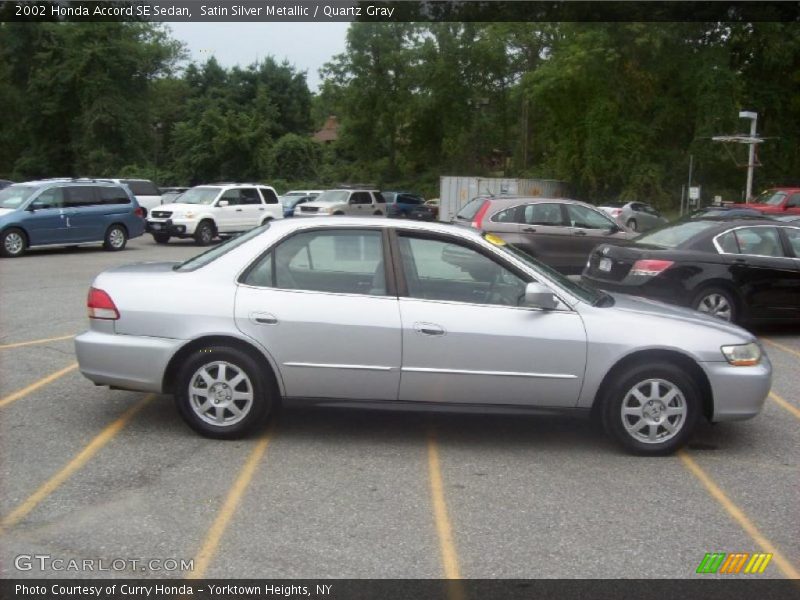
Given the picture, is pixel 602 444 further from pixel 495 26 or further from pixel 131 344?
pixel 495 26

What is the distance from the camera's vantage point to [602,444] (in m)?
6.04

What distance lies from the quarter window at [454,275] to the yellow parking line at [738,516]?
1.57 metres

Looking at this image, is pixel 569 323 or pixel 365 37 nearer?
pixel 569 323

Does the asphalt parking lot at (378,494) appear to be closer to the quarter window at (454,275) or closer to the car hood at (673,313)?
the car hood at (673,313)

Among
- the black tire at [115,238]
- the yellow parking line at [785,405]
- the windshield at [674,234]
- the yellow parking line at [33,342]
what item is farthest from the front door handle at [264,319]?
the black tire at [115,238]

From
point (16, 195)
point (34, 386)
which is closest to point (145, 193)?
point (16, 195)

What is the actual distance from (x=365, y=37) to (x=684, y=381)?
2180 inches

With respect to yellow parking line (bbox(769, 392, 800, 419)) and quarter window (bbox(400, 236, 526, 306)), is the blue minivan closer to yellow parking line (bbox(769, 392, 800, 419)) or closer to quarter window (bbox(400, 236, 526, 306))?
quarter window (bbox(400, 236, 526, 306))

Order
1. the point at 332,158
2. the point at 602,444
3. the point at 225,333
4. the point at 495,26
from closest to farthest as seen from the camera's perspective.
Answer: the point at 225,333 → the point at 602,444 → the point at 495,26 → the point at 332,158

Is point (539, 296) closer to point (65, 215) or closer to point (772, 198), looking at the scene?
point (65, 215)

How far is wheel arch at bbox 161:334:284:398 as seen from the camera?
18.6 ft

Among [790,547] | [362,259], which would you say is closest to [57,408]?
[362,259]

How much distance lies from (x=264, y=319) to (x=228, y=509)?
4.69ft

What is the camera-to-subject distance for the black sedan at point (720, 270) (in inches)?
394
